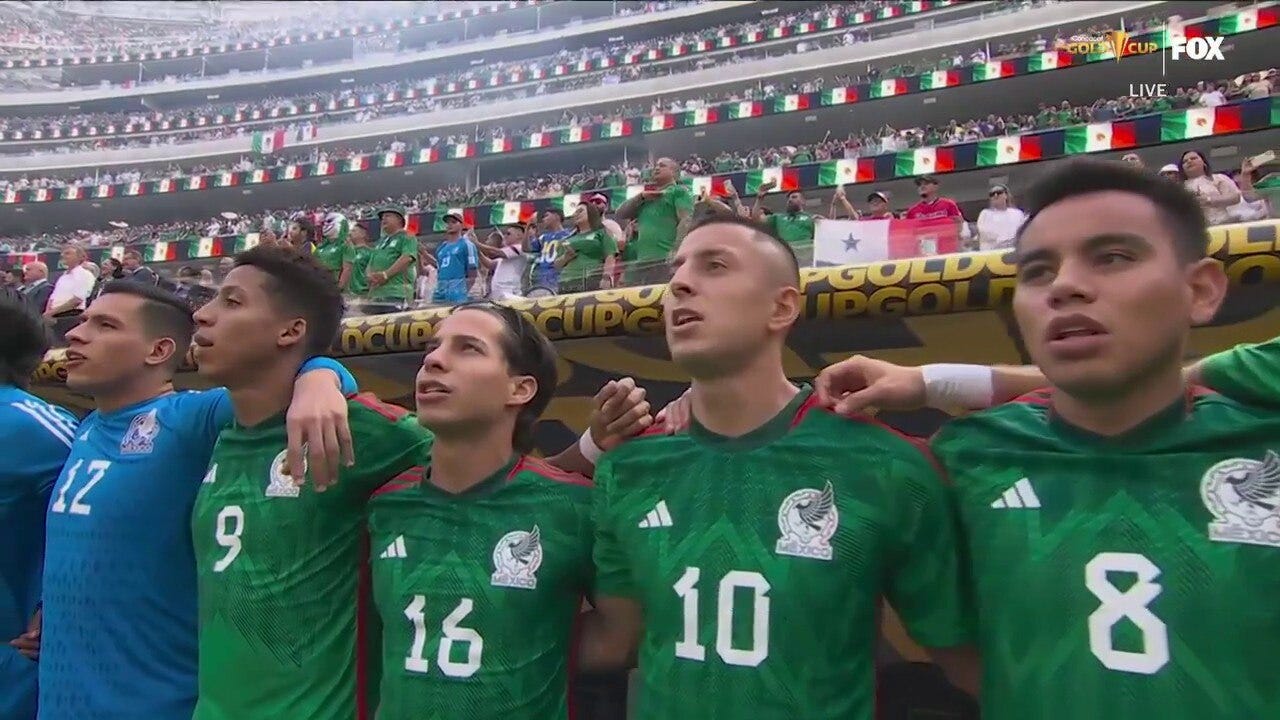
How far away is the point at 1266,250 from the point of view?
3.15 meters

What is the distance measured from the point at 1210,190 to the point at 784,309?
3.35m

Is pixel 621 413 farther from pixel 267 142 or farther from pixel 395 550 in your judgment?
pixel 267 142

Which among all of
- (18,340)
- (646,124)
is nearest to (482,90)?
(646,124)

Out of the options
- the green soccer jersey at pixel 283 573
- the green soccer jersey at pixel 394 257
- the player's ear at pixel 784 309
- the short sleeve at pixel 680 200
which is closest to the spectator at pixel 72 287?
the green soccer jersey at pixel 394 257

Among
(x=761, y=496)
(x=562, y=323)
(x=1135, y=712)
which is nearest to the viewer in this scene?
(x=1135, y=712)

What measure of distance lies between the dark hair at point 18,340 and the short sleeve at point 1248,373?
358 centimetres

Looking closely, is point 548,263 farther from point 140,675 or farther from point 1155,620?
point 1155,620

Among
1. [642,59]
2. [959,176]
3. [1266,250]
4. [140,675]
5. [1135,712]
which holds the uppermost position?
[642,59]

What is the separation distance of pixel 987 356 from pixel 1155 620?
2.90 m

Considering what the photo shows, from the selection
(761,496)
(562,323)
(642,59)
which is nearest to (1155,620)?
(761,496)

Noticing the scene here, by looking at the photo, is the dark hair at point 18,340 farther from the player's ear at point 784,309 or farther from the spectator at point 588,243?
the spectator at point 588,243

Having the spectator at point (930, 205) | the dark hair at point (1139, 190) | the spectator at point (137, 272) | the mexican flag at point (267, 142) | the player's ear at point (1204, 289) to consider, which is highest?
the mexican flag at point (267, 142)

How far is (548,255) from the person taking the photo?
6539 mm

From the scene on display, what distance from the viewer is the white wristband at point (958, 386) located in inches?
67.5
